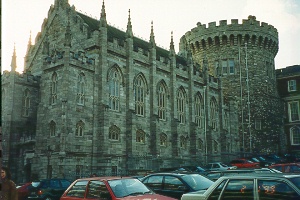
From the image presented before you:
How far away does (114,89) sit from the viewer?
30531 millimetres

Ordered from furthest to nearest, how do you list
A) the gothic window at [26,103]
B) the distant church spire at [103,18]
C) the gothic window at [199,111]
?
the gothic window at [199,111]
the gothic window at [26,103]
the distant church spire at [103,18]

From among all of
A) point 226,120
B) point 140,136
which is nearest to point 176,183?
point 140,136

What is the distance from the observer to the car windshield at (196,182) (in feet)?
38.6

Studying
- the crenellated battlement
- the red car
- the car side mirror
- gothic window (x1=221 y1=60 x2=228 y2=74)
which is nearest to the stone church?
the red car

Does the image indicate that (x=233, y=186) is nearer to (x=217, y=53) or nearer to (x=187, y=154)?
(x=187, y=154)

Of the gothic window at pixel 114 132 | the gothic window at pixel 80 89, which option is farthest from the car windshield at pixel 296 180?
the gothic window at pixel 114 132

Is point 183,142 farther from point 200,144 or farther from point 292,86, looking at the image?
point 292,86

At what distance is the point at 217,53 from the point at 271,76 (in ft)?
30.0

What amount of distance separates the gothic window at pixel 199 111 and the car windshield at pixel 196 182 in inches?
1153

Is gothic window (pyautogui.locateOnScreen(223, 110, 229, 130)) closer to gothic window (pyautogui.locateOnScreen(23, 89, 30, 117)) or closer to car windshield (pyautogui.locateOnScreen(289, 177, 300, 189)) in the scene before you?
gothic window (pyautogui.locateOnScreen(23, 89, 30, 117))

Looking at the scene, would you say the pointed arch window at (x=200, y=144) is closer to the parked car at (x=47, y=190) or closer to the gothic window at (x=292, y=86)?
the gothic window at (x=292, y=86)

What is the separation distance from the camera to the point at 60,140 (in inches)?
989

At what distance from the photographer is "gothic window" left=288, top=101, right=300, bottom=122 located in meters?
51.7

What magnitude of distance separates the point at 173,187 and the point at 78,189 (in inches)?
137
